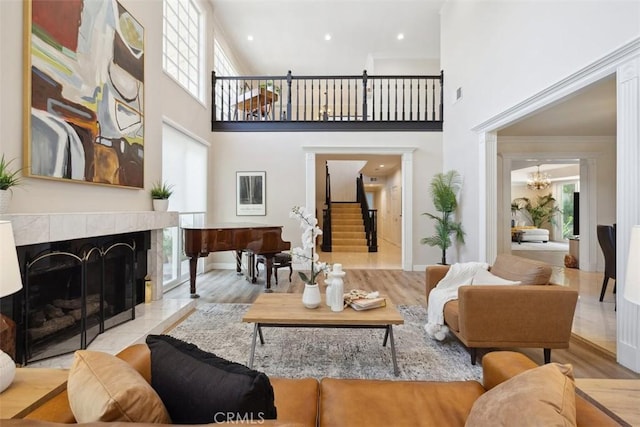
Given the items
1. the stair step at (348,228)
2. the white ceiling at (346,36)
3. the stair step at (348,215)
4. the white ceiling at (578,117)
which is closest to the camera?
the white ceiling at (578,117)

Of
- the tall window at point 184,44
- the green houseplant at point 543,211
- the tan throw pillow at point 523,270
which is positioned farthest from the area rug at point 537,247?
the tall window at point 184,44

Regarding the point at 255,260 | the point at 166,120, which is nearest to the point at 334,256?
the point at 255,260

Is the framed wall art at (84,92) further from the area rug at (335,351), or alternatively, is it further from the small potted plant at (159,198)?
the area rug at (335,351)

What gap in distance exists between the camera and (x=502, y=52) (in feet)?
13.4

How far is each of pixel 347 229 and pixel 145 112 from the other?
7337 millimetres

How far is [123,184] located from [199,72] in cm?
350

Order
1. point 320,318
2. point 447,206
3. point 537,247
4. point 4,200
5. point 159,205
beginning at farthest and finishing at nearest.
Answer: point 537,247, point 447,206, point 159,205, point 320,318, point 4,200

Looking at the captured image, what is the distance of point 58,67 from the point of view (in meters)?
2.43

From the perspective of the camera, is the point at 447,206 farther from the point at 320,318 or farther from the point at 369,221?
the point at 369,221

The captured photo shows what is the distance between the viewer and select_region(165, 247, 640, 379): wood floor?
8.13 feet

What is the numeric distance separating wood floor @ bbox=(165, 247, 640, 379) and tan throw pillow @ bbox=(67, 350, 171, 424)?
296cm

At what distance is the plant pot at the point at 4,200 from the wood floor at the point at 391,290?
2.57 meters

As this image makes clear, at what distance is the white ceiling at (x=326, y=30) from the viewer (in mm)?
6301

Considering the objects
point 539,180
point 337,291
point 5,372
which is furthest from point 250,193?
point 539,180
